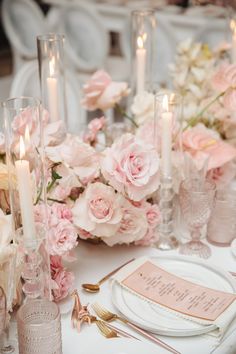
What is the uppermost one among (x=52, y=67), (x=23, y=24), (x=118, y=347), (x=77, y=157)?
(x=52, y=67)

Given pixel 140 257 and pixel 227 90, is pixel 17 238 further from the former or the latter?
pixel 227 90

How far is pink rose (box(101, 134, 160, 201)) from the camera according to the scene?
1182mm

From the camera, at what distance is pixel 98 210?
3.93 feet

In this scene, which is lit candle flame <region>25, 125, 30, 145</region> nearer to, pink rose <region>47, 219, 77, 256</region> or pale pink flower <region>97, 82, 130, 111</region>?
pink rose <region>47, 219, 77, 256</region>

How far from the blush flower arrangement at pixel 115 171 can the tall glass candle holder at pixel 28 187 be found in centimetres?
1

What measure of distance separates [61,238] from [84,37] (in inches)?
101

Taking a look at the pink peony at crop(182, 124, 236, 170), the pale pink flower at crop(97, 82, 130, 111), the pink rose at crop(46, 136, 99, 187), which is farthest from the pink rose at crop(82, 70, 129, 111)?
the pink rose at crop(46, 136, 99, 187)

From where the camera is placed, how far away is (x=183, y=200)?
4.25 ft

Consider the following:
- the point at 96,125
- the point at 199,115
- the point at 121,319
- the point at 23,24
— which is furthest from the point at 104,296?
the point at 23,24

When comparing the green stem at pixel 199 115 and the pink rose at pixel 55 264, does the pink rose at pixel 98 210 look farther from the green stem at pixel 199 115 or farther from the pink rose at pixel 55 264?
the green stem at pixel 199 115

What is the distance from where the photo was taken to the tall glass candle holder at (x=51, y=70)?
60.7 inches

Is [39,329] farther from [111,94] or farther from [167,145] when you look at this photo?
[111,94]

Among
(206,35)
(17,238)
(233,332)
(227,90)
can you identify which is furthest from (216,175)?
(206,35)

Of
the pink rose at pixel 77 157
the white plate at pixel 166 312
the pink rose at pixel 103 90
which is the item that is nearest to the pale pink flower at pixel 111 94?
the pink rose at pixel 103 90
